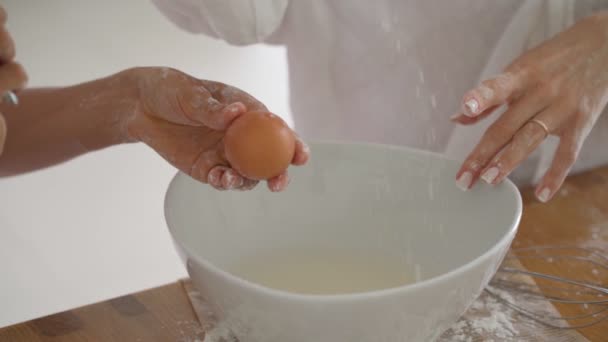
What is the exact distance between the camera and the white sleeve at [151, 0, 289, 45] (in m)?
0.82

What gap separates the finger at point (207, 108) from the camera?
555mm

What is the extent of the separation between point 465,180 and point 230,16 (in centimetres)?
40

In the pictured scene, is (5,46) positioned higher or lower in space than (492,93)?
higher

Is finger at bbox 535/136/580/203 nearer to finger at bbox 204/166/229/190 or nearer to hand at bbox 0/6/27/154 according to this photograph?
finger at bbox 204/166/229/190

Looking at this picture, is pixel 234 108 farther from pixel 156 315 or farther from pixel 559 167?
pixel 559 167

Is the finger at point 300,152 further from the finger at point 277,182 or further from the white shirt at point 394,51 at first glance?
the white shirt at point 394,51

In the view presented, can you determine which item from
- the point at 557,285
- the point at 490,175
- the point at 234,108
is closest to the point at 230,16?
the point at 234,108

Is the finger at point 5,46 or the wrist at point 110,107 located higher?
the finger at point 5,46

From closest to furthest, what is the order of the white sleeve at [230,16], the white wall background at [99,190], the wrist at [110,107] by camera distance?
the wrist at [110,107] → the white sleeve at [230,16] → the white wall background at [99,190]

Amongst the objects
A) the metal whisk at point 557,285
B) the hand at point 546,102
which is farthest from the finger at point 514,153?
the metal whisk at point 557,285

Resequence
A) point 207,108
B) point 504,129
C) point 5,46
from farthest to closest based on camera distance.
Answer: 1. point 504,129
2. point 207,108
3. point 5,46

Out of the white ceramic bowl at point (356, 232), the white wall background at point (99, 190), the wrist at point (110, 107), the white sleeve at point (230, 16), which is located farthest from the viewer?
the white wall background at point (99, 190)

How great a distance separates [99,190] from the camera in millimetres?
1311

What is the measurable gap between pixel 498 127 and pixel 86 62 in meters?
0.82
